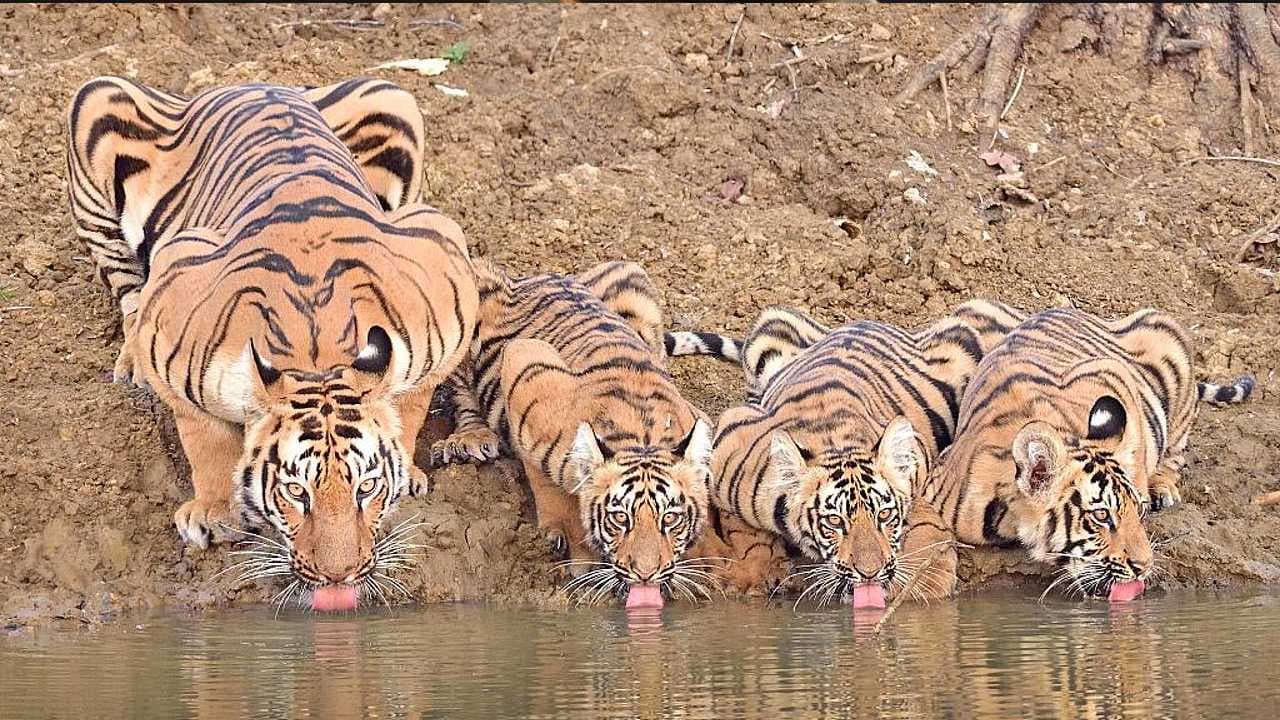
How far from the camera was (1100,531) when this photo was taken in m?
8.57

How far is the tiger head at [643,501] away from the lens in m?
8.29

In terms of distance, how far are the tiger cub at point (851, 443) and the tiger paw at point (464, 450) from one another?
1.03 meters

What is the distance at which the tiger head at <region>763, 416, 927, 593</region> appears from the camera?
8.30m

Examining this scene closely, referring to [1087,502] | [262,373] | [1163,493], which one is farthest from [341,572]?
[1163,493]

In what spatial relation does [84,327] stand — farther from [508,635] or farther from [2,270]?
[508,635]

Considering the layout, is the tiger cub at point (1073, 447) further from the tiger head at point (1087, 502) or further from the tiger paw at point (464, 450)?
the tiger paw at point (464, 450)

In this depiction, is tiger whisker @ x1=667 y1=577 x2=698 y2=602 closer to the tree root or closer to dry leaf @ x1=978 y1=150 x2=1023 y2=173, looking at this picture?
dry leaf @ x1=978 y1=150 x2=1023 y2=173

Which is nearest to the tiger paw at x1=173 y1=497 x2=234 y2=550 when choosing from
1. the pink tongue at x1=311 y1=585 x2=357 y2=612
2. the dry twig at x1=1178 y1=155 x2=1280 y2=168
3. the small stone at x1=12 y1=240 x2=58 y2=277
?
the pink tongue at x1=311 y1=585 x2=357 y2=612

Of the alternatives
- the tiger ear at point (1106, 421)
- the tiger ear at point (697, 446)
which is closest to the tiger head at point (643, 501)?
the tiger ear at point (697, 446)

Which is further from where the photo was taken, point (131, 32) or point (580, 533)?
point (131, 32)

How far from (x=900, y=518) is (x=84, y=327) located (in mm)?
4302

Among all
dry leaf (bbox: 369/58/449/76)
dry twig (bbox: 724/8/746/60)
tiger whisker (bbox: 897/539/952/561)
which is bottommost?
tiger whisker (bbox: 897/539/952/561)

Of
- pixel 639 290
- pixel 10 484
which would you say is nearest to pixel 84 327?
pixel 10 484

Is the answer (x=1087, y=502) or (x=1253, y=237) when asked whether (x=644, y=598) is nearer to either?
(x=1087, y=502)
